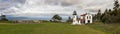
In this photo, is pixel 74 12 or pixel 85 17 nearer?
pixel 74 12

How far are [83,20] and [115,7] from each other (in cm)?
1124

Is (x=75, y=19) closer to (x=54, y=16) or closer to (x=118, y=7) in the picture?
(x=118, y=7)

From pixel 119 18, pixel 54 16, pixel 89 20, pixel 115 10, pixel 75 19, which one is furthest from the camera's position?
pixel 54 16

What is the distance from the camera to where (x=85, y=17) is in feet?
289

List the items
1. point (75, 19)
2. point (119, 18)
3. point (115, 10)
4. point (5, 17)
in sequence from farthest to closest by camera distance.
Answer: point (5, 17) < point (115, 10) < point (75, 19) < point (119, 18)

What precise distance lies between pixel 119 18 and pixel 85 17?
28.6 meters

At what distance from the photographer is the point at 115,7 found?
8275cm

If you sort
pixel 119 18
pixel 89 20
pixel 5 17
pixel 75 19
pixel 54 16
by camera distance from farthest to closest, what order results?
pixel 54 16 → pixel 5 17 → pixel 89 20 → pixel 75 19 → pixel 119 18

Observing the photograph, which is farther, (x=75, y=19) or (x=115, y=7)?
(x=115, y=7)

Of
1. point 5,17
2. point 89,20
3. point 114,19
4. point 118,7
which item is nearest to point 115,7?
point 118,7

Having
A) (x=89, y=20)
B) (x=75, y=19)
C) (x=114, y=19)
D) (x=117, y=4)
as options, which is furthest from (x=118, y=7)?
(x=114, y=19)

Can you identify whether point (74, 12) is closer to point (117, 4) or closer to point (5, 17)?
point (117, 4)

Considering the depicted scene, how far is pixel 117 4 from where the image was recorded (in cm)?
8194

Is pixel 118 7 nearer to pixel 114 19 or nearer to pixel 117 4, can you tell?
pixel 117 4
